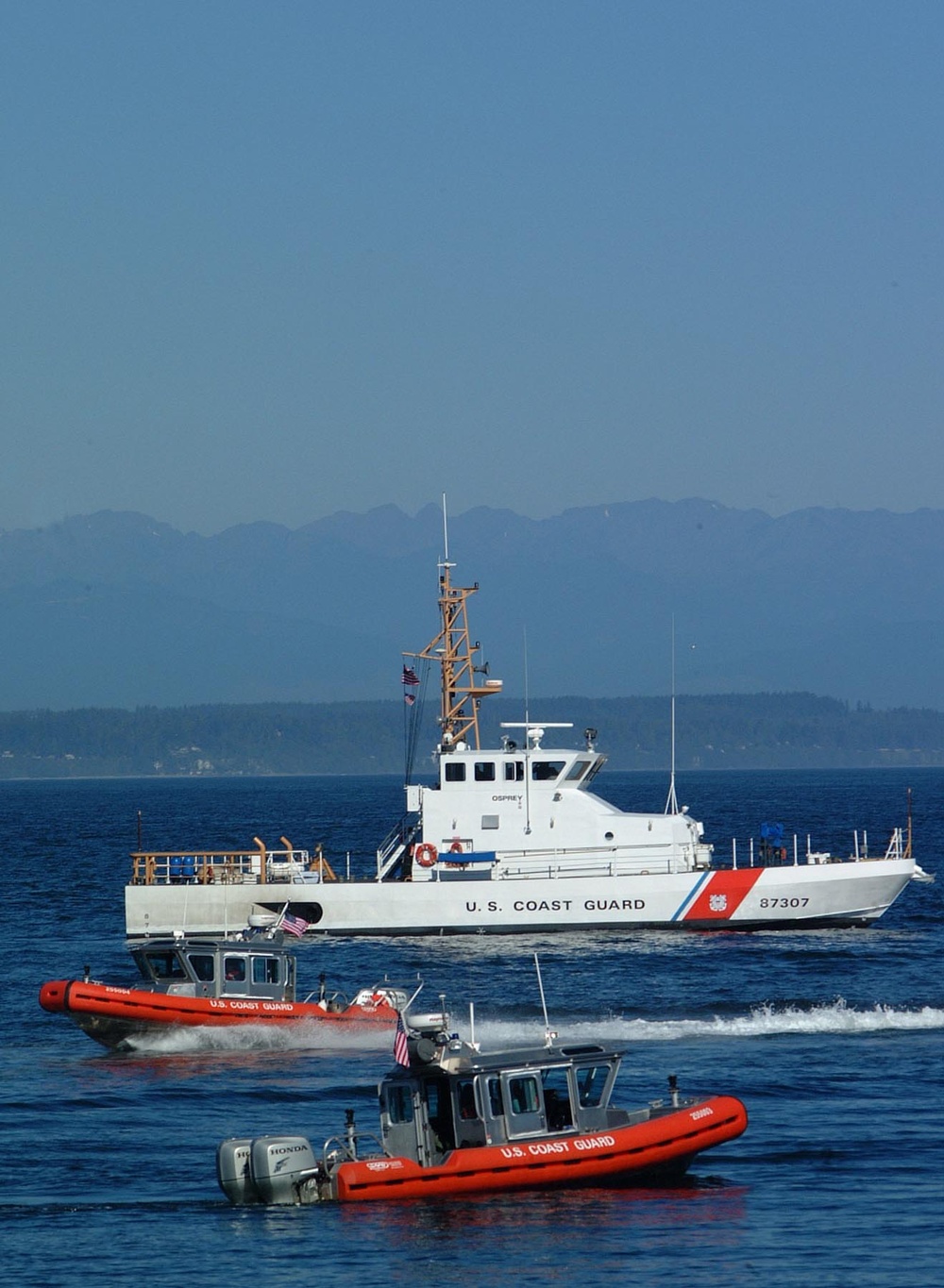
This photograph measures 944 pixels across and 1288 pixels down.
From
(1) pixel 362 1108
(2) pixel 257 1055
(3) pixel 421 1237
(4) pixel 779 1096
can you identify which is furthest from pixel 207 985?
(3) pixel 421 1237

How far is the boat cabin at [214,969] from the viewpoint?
38562 millimetres

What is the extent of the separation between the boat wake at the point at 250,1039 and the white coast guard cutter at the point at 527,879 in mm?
14297

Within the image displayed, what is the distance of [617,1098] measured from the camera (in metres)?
31.3

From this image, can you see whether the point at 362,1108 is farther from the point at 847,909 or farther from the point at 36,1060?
the point at 847,909

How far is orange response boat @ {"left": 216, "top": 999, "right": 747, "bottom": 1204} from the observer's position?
26109 mm

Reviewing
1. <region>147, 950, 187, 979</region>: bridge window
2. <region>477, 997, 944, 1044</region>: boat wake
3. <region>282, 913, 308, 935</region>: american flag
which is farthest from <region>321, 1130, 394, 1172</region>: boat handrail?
<region>282, 913, 308, 935</region>: american flag

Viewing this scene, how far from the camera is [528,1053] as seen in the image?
2638 centimetres

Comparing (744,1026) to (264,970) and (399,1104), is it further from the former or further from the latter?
(399,1104)

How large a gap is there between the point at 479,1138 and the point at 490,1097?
61 cm

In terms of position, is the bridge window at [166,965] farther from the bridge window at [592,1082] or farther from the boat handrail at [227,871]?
the bridge window at [592,1082]

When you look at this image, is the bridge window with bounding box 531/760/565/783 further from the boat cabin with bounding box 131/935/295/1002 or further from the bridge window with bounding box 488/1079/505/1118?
the bridge window with bounding box 488/1079/505/1118

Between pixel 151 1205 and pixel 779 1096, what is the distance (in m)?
10.9

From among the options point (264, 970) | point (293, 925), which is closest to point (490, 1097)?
point (264, 970)

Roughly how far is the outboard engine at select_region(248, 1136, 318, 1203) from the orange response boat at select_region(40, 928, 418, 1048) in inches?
411
